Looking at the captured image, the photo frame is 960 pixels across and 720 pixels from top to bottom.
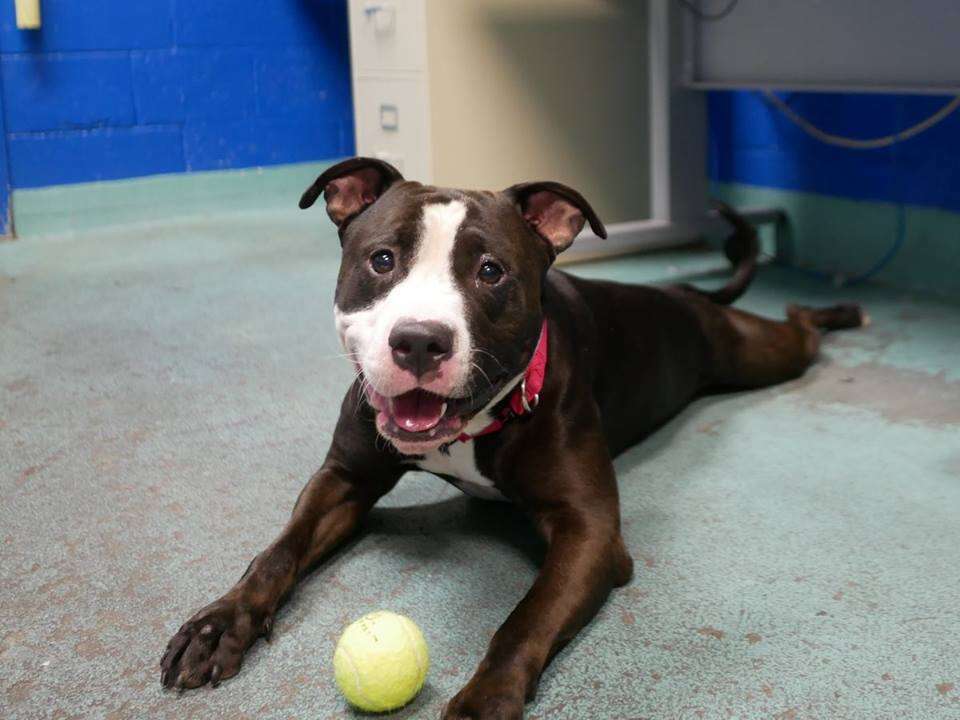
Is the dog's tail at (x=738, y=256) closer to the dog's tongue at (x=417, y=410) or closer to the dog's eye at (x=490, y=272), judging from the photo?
the dog's eye at (x=490, y=272)

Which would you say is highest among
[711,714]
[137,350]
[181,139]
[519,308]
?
[181,139]

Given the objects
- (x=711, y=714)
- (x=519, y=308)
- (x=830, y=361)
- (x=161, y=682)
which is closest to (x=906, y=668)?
(x=711, y=714)

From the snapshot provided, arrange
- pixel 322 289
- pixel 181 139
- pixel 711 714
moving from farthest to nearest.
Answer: pixel 181 139 → pixel 322 289 → pixel 711 714

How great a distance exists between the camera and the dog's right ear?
1.66m

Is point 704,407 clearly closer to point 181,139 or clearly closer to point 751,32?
point 751,32

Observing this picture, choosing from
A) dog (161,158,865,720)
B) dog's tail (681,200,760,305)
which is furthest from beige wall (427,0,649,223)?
dog (161,158,865,720)

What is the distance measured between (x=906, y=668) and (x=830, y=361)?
4.62 ft

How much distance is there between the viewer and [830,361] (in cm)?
269

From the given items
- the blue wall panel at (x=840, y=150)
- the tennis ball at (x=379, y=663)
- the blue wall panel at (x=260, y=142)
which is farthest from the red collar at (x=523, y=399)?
the blue wall panel at (x=260, y=142)

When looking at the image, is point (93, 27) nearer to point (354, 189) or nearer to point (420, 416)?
point (354, 189)

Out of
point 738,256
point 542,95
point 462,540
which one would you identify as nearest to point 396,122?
point 542,95

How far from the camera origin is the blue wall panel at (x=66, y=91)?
434 centimetres

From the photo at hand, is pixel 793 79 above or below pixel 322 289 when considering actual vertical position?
above

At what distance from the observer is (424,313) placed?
1.40 metres
